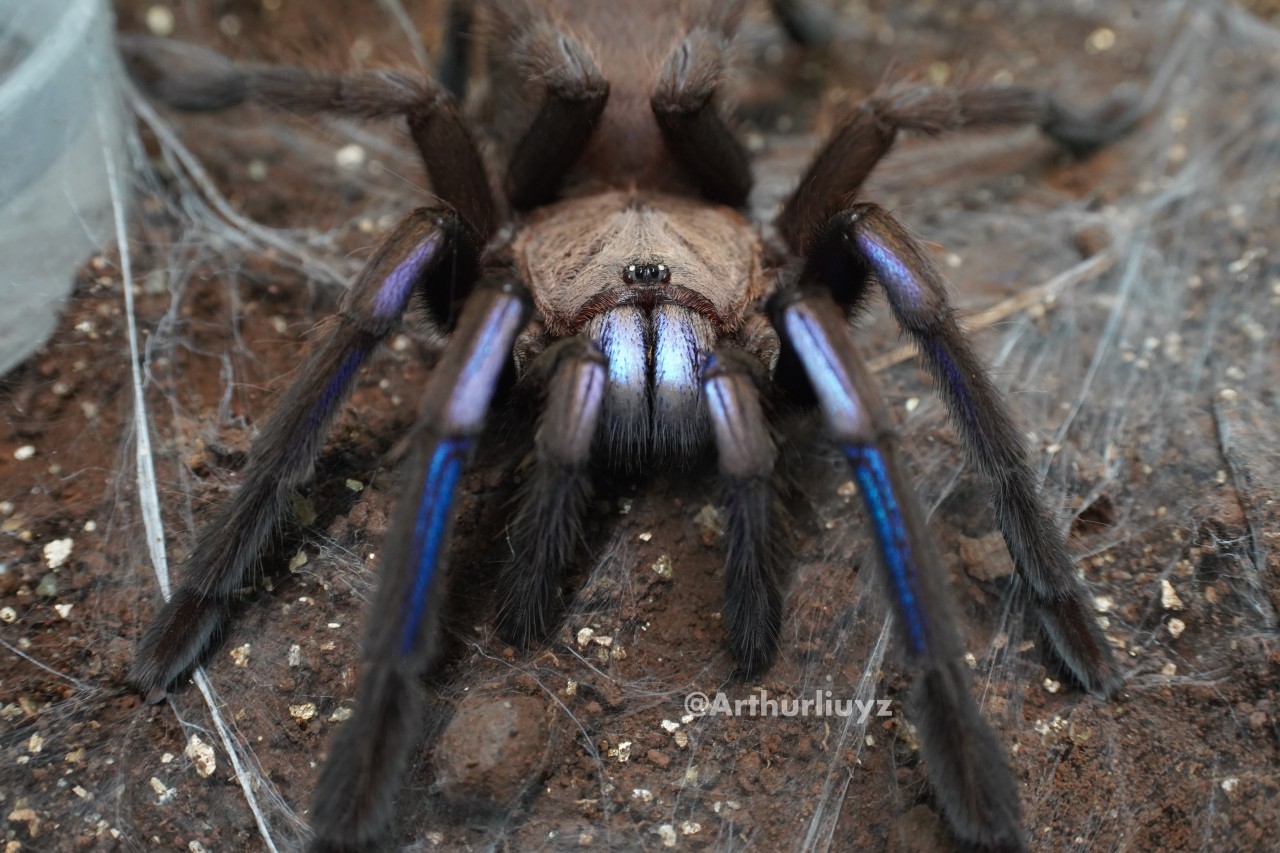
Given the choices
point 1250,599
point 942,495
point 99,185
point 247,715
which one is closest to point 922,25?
point 942,495

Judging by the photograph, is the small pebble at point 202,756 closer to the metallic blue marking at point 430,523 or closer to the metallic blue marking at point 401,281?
the metallic blue marking at point 430,523

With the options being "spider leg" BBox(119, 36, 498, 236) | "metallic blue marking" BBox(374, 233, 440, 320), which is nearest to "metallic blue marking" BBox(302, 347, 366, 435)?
"metallic blue marking" BBox(374, 233, 440, 320)

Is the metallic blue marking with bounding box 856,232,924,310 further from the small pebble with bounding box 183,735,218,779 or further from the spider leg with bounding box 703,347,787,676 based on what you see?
the small pebble with bounding box 183,735,218,779

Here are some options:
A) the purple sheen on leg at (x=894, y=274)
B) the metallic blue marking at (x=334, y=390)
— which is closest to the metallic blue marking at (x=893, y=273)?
the purple sheen on leg at (x=894, y=274)

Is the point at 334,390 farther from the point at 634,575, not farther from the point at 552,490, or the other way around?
the point at 634,575

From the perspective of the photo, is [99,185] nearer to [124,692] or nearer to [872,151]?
[124,692]
